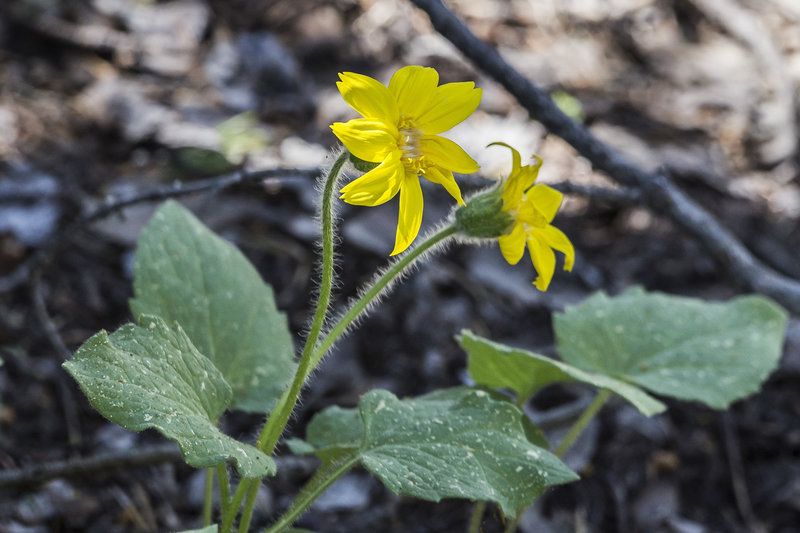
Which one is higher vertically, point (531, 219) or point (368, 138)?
point (368, 138)

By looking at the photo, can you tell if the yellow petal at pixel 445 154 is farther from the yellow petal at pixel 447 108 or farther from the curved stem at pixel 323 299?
the curved stem at pixel 323 299

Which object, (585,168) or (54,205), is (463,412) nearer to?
(54,205)

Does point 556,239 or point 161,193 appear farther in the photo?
point 161,193

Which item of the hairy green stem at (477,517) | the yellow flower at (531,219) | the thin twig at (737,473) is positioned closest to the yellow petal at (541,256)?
the yellow flower at (531,219)

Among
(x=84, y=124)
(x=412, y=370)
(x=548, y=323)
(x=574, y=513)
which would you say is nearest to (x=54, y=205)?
(x=84, y=124)

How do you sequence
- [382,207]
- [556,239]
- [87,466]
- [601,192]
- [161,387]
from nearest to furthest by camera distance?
[161,387] < [556,239] < [87,466] < [601,192] < [382,207]

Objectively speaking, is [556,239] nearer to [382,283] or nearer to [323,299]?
[382,283]

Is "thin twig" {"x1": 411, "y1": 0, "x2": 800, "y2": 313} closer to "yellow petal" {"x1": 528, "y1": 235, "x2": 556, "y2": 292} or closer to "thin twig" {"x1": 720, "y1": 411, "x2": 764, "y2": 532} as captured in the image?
"thin twig" {"x1": 720, "y1": 411, "x2": 764, "y2": 532}

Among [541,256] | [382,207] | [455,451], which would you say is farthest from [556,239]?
[382,207]
